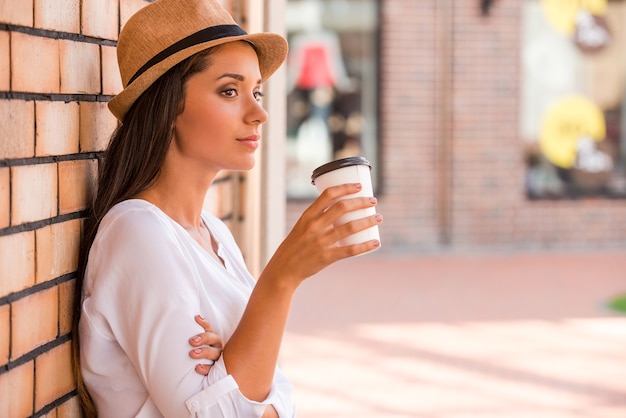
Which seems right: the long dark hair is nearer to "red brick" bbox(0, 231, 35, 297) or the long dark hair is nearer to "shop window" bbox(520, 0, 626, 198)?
"red brick" bbox(0, 231, 35, 297)

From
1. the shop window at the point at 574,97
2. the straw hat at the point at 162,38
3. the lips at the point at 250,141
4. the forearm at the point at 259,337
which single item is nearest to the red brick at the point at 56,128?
the straw hat at the point at 162,38

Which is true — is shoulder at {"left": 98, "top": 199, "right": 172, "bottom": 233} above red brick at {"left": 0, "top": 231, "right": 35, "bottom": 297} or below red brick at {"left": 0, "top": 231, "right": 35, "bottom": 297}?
above

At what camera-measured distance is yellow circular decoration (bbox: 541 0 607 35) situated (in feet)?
39.9

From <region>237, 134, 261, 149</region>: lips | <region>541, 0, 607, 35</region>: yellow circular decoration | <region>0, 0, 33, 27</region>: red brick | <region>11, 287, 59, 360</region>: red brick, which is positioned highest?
<region>541, 0, 607, 35</region>: yellow circular decoration

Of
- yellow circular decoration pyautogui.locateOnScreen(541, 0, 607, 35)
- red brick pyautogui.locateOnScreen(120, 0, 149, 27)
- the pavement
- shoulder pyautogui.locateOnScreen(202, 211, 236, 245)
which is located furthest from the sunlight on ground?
yellow circular decoration pyautogui.locateOnScreen(541, 0, 607, 35)

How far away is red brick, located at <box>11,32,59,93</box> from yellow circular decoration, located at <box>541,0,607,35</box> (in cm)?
1097

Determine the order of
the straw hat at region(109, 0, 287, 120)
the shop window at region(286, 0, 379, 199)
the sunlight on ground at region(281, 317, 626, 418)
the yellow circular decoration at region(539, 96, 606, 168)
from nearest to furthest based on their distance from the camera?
the straw hat at region(109, 0, 287, 120) < the sunlight on ground at region(281, 317, 626, 418) < the shop window at region(286, 0, 379, 199) < the yellow circular decoration at region(539, 96, 606, 168)

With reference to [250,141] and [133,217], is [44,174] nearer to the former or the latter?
[133,217]

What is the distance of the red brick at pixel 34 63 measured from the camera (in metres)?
1.73

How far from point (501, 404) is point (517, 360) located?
112 cm

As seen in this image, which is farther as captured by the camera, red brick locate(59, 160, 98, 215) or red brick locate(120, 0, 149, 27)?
red brick locate(120, 0, 149, 27)

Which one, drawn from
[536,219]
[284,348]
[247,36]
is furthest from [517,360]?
[536,219]

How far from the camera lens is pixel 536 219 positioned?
1225 cm

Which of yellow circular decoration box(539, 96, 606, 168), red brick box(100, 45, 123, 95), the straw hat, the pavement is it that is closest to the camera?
the straw hat
